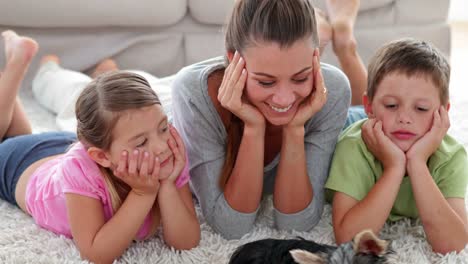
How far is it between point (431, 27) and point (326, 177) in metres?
1.41

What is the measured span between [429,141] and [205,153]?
48cm

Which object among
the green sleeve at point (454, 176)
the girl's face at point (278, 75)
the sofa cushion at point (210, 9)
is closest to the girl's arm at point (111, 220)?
the girl's face at point (278, 75)

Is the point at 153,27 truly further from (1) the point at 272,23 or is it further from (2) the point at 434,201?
(2) the point at 434,201

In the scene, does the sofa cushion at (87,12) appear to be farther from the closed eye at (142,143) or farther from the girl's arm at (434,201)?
the girl's arm at (434,201)

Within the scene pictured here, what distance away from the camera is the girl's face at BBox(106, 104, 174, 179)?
124 centimetres

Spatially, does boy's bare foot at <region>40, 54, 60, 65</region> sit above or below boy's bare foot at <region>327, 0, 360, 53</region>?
below

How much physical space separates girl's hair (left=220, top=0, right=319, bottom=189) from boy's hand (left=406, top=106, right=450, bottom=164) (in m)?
0.30

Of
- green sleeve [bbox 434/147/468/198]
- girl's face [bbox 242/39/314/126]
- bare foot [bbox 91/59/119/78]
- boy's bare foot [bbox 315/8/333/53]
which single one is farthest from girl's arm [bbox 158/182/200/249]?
bare foot [bbox 91/59/119/78]

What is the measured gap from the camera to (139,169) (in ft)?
4.06

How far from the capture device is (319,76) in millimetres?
1285

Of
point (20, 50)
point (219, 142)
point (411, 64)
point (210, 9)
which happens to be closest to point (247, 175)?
point (219, 142)

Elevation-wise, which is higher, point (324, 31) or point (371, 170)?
point (324, 31)

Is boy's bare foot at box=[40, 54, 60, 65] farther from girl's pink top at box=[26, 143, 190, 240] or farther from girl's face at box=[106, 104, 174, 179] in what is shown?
girl's face at box=[106, 104, 174, 179]

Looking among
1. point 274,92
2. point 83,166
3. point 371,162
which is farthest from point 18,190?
point 371,162
